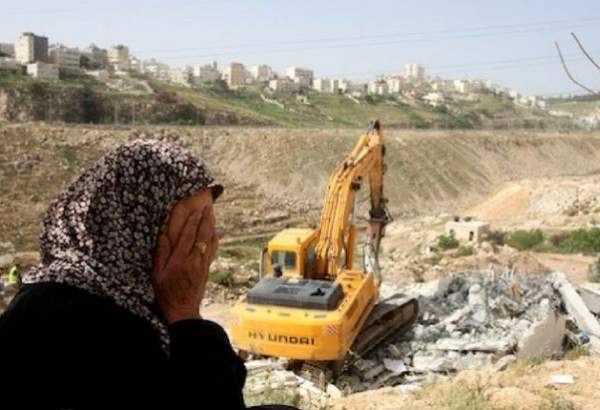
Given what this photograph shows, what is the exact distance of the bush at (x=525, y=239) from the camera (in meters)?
25.2

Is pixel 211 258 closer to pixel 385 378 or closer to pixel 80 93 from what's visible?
pixel 385 378

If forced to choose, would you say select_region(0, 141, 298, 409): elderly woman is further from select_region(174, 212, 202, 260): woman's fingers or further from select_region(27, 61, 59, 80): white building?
select_region(27, 61, 59, 80): white building

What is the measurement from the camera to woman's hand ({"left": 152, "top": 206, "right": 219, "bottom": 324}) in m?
1.84

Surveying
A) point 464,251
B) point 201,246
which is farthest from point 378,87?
point 201,246

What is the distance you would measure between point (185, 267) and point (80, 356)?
1.24ft

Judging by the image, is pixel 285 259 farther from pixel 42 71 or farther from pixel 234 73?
pixel 234 73

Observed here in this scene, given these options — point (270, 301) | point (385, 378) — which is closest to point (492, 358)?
point (385, 378)

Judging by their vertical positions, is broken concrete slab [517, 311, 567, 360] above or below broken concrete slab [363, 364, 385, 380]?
above

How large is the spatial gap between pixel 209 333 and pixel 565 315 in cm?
1185

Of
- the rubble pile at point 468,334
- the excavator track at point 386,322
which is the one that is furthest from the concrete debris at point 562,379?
the excavator track at point 386,322

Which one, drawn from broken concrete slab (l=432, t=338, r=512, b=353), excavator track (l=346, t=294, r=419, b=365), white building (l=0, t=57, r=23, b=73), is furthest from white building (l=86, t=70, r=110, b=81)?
broken concrete slab (l=432, t=338, r=512, b=353)

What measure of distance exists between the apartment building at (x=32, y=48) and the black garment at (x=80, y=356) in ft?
292

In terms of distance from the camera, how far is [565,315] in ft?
41.3

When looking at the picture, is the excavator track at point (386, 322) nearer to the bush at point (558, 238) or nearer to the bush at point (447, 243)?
the bush at point (447, 243)
